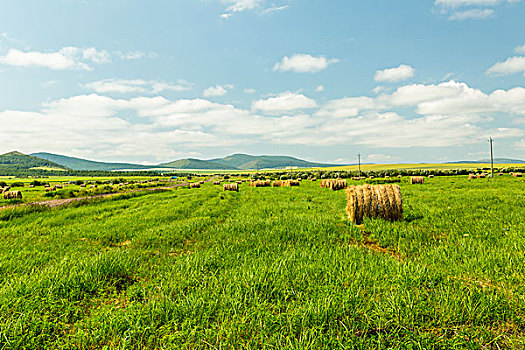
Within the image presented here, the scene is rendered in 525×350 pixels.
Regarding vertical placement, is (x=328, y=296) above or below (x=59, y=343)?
above

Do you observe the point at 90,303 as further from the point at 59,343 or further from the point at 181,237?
the point at 181,237

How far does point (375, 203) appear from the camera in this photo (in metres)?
9.02

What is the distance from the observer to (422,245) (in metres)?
5.98

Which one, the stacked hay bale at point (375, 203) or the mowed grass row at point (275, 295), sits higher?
the stacked hay bale at point (375, 203)

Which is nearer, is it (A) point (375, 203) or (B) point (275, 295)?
(B) point (275, 295)

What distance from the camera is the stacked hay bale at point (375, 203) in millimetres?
8828

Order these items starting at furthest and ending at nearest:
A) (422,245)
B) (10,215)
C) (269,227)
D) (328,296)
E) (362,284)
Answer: (10,215) → (269,227) → (422,245) → (362,284) → (328,296)

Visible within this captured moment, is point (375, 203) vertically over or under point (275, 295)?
over

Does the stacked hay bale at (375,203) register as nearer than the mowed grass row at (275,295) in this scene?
No

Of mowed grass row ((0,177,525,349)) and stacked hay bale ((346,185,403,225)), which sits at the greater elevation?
stacked hay bale ((346,185,403,225))

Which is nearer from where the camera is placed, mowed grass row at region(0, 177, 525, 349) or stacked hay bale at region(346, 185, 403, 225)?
mowed grass row at region(0, 177, 525, 349)

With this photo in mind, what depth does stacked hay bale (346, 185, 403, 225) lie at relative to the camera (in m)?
8.83

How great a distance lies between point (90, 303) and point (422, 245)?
22.7ft

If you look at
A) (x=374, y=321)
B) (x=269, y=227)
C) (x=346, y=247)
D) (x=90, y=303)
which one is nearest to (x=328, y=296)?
(x=374, y=321)
